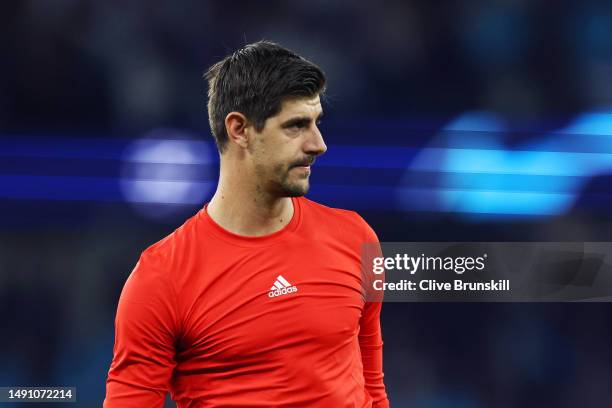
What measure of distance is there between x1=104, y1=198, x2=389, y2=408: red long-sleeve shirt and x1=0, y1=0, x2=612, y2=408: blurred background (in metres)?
Answer: 1.43

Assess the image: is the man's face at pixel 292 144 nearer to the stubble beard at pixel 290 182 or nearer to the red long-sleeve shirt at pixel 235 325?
the stubble beard at pixel 290 182

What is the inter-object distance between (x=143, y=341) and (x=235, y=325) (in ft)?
0.65

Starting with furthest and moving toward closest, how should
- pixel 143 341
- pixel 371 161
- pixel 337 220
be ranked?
1. pixel 371 161
2. pixel 337 220
3. pixel 143 341

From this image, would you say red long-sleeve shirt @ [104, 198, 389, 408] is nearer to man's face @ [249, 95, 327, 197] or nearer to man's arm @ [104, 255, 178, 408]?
man's arm @ [104, 255, 178, 408]

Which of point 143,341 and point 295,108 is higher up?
point 295,108

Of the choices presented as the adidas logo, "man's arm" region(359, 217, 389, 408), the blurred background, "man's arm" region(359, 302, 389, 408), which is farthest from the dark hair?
the blurred background

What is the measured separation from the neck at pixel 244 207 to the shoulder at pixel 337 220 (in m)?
0.11

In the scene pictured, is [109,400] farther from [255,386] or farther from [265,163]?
[265,163]

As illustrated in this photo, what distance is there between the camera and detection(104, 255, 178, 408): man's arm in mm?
1596

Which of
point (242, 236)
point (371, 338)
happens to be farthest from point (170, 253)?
point (371, 338)

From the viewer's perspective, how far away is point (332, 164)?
315cm

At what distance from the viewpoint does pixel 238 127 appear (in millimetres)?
1690

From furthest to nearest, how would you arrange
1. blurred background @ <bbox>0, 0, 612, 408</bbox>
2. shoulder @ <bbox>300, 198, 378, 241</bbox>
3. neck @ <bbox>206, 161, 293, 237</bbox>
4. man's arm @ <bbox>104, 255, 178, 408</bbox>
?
1. blurred background @ <bbox>0, 0, 612, 408</bbox>
2. shoulder @ <bbox>300, 198, 378, 241</bbox>
3. neck @ <bbox>206, 161, 293, 237</bbox>
4. man's arm @ <bbox>104, 255, 178, 408</bbox>

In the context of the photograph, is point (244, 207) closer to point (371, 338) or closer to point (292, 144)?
point (292, 144)
